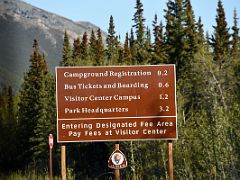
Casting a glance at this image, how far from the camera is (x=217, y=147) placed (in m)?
12.1

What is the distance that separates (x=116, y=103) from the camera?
1242cm

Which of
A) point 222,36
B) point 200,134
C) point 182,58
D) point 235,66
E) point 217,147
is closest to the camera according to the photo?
point 217,147

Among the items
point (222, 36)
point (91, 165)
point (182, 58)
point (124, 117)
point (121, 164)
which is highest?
point (222, 36)

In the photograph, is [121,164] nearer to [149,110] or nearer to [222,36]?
[149,110]

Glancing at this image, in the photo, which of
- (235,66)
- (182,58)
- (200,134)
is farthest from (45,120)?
(200,134)

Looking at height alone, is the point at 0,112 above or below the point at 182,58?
below

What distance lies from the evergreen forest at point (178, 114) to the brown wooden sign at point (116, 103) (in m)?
1.28

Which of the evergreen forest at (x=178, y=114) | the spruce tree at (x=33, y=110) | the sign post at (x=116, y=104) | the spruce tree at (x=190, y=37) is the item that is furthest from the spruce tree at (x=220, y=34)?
the sign post at (x=116, y=104)

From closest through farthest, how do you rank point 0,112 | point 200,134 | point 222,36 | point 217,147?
1. point 217,147
2. point 200,134
3. point 222,36
4. point 0,112

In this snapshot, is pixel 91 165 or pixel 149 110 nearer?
pixel 149 110

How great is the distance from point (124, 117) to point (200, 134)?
2.12m

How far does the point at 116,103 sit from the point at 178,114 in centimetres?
1089

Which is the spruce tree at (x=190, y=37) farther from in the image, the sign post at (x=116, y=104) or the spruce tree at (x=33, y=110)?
the sign post at (x=116, y=104)

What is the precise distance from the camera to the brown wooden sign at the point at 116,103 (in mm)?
12328
